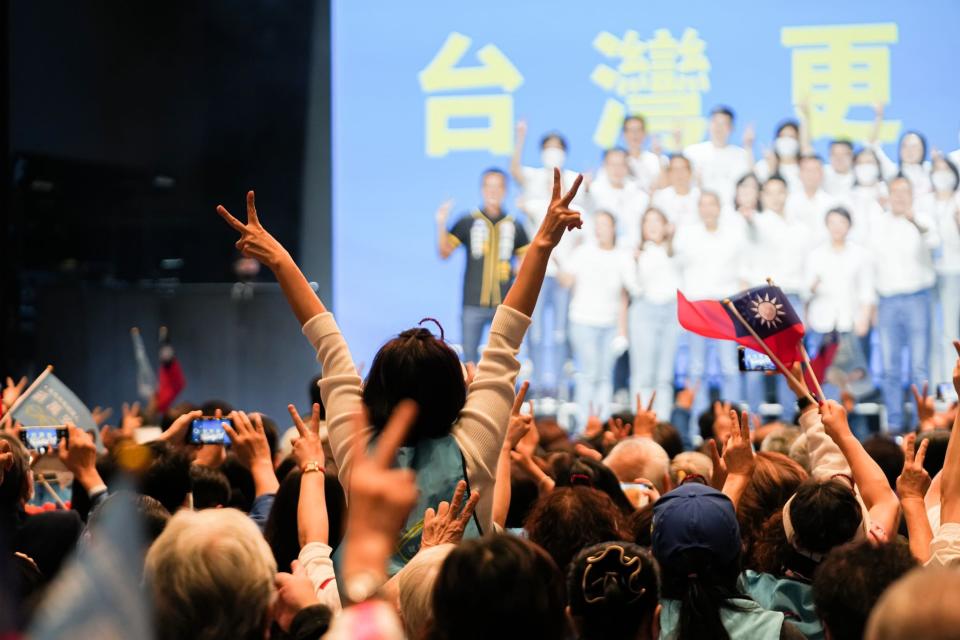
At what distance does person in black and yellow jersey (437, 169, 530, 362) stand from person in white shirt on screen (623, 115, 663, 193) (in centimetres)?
92

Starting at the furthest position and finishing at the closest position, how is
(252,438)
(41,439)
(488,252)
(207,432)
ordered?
(488,252) < (207,432) < (41,439) < (252,438)

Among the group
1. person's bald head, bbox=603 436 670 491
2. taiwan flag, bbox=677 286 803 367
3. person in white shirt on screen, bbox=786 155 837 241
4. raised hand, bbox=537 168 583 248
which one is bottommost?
person's bald head, bbox=603 436 670 491

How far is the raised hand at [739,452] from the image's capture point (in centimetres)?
279

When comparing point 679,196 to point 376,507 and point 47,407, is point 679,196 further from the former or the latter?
point 376,507

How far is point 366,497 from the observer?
1248 millimetres

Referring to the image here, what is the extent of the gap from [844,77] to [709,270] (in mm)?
1641

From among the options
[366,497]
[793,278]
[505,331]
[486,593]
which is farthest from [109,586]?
[793,278]

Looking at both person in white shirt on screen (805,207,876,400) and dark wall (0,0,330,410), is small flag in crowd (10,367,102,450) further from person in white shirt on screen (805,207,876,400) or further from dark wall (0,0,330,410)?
person in white shirt on screen (805,207,876,400)

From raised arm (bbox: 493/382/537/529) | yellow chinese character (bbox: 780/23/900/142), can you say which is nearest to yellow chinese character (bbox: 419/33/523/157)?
yellow chinese character (bbox: 780/23/900/142)

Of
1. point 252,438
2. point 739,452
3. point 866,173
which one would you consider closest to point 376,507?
point 739,452

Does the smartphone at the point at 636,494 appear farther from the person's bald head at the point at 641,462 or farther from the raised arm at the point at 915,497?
the raised arm at the point at 915,497

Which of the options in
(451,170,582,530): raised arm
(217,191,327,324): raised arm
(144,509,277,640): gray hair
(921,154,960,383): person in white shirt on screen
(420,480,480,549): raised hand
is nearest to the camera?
(144,509,277,640): gray hair

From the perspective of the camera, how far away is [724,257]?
368 inches

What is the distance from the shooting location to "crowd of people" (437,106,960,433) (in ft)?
29.9
